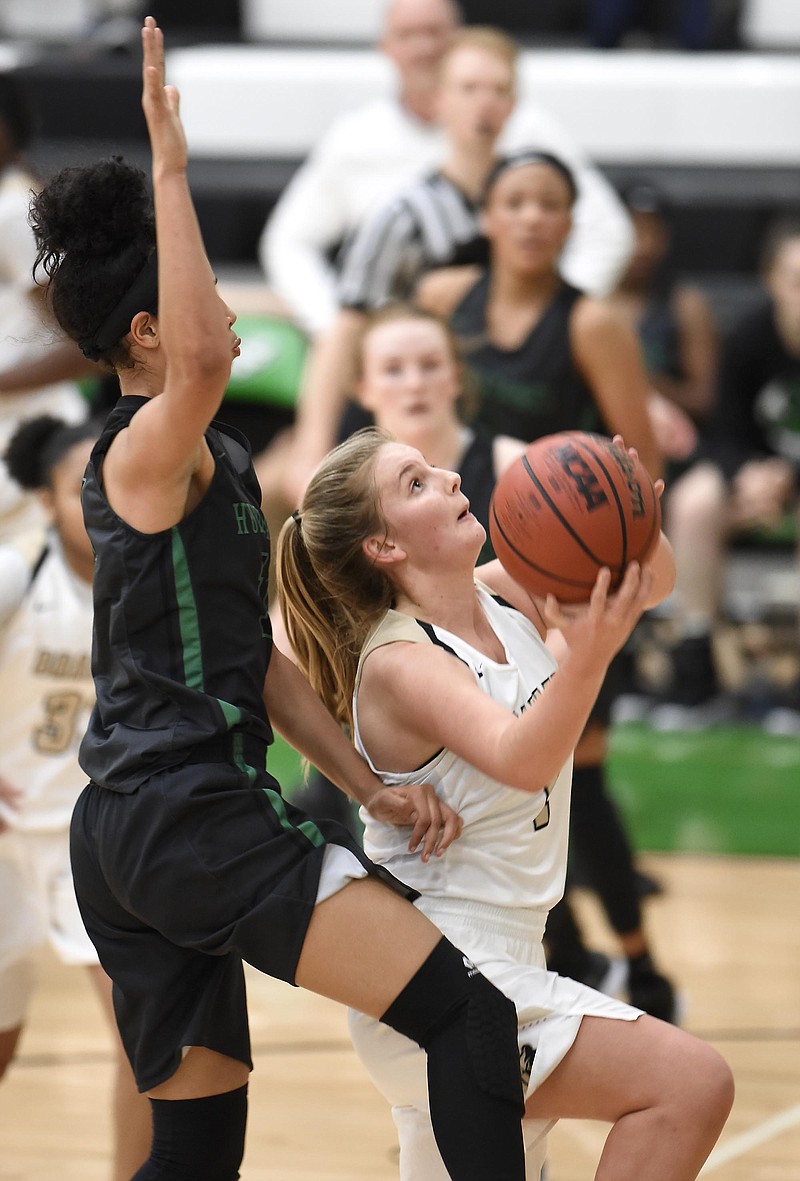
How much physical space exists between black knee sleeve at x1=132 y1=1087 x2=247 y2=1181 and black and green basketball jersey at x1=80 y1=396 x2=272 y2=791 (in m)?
0.46

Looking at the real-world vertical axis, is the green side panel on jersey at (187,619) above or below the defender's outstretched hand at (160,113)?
below

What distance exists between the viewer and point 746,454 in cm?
719

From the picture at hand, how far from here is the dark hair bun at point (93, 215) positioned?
2.10 m

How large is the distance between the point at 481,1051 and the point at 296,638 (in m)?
0.71

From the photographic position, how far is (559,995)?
2.26 m

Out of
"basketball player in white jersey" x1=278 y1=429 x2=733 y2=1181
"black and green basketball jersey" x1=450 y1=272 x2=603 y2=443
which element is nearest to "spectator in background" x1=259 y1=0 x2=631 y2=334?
"black and green basketball jersey" x1=450 y1=272 x2=603 y2=443

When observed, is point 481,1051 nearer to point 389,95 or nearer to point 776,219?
point 776,219

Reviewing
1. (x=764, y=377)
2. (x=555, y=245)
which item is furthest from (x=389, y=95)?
(x=555, y=245)

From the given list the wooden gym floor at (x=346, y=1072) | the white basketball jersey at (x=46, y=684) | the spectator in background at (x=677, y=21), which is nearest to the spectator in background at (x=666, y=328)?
the spectator in background at (x=677, y=21)

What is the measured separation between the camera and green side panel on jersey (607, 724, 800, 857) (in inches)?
213

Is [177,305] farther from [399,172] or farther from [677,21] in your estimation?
[677,21]

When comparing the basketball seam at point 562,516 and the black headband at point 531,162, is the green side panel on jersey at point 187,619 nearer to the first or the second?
the basketball seam at point 562,516

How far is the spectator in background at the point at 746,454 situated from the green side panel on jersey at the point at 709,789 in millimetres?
389

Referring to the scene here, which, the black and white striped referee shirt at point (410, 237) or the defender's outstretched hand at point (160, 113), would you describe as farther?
the black and white striped referee shirt at point (410, 237)
